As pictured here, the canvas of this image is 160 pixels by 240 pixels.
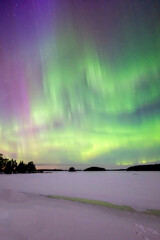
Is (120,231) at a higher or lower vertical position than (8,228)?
lower

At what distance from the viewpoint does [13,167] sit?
128875 mm

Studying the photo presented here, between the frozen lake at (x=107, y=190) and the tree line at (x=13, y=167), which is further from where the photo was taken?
the tree line at (x=13, y=167)

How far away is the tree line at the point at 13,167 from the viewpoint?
11855cm

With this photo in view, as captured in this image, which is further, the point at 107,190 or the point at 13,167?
the point at 13,167

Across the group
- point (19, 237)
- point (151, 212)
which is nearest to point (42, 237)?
point (19, 237)

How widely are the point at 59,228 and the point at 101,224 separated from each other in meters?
2.41

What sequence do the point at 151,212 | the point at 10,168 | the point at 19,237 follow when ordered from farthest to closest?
the point at 10,168 → the point at 151,212 → the point at 19,237

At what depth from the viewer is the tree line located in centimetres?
11855

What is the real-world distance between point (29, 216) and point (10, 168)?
127 meters

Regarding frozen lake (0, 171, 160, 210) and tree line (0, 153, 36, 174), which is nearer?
frozen lake (0, 171, 160, 210)

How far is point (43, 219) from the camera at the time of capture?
30.4 ft

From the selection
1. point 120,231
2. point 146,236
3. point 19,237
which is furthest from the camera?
point 120,231

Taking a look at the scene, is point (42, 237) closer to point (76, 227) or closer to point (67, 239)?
point (67, 239)

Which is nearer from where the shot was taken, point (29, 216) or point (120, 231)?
point (120, 231)
